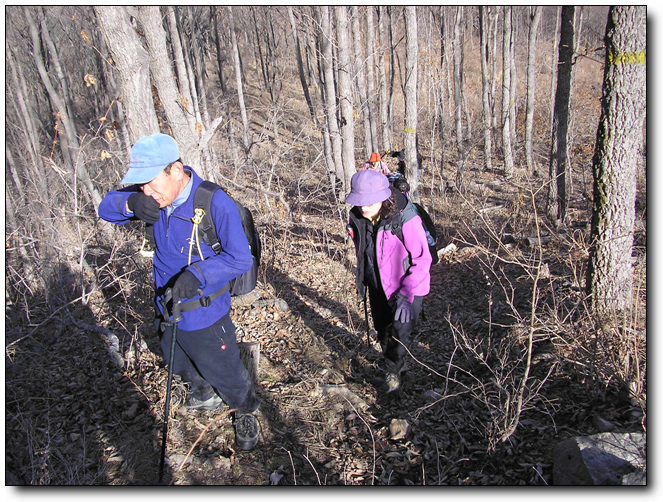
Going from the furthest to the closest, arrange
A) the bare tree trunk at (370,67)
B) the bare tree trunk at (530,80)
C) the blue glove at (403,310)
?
the bare tree trunk at (370,67) → the bare tree trunk at (530,80) → the blue glove at (403,310)

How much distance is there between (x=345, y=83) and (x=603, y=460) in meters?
7.06

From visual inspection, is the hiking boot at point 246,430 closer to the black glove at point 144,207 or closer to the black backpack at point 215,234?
the black backpack at point 215,234

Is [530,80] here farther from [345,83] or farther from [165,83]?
[165,83]

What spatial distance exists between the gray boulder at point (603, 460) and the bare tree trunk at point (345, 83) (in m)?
6.59

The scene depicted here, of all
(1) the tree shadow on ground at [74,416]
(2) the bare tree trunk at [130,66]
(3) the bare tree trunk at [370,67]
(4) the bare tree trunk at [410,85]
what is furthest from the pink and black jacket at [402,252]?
(3) the bare tree trunk at [370,67]

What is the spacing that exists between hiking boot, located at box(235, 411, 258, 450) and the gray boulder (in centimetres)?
202

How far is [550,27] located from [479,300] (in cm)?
3945

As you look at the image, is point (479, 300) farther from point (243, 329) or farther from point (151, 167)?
point (151, 167)

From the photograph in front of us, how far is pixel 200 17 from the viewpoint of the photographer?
19562 millimetres

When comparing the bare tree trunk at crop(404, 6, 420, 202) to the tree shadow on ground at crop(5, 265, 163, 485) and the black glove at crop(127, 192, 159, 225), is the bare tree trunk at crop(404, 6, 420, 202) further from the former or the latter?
the black glove at crop(127, 192, 159, 225)

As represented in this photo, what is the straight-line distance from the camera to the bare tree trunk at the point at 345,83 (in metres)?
7.52

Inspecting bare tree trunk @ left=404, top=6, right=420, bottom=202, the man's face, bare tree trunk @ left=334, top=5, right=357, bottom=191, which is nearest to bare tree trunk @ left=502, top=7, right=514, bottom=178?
bare tree trunk @ left=404, top=6, right=420, bottom=202

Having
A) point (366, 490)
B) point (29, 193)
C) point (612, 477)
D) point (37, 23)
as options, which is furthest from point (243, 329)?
point (37, 23)

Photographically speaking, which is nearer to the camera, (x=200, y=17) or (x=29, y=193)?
(x=29, y=193)
